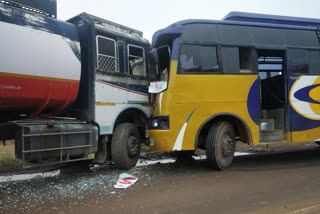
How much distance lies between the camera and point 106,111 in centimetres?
797

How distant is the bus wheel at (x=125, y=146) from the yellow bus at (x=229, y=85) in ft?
1.55

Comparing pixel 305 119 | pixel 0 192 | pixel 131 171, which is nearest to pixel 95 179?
pixel 131 171

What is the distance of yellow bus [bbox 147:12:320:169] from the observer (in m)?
7.85

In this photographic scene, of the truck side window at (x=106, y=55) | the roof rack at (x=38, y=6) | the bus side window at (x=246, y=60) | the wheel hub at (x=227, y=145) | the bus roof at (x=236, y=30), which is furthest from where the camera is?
the bus side window at (x=246, y=60)

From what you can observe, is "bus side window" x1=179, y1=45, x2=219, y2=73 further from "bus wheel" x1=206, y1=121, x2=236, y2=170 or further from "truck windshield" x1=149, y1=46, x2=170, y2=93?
"bus wheel" x1=206, y1=121, x2=236, y2=170

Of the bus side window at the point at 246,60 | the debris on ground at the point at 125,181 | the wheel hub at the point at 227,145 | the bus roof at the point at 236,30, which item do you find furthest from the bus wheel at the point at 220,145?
the bus roof at the point at 236,30

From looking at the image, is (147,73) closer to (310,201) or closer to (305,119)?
(305,119)

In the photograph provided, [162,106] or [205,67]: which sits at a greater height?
[205,67]

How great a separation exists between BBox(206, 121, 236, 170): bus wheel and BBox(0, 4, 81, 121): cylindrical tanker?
2.90m

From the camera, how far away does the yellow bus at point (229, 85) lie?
785 cm

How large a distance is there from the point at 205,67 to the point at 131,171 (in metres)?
2.62

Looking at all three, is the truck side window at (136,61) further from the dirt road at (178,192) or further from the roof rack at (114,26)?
the dirt road at (178,192)

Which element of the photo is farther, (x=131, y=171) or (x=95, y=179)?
(x=131, y=171)

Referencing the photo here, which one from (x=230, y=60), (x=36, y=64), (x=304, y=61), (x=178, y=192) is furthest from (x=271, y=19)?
(x=36, y=64)
